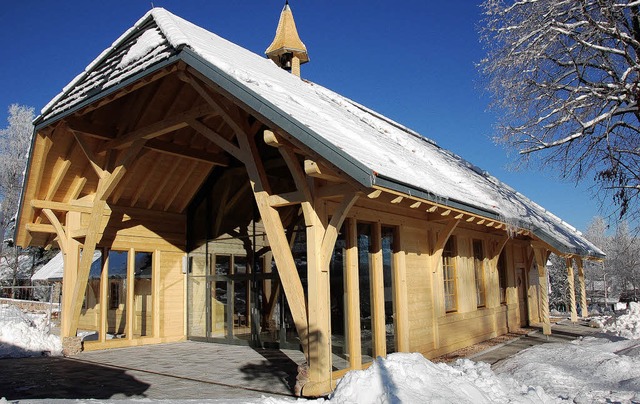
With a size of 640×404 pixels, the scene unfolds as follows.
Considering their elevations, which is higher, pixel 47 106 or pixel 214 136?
pixel 47 106

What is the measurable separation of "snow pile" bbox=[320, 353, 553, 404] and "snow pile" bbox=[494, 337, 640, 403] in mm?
691

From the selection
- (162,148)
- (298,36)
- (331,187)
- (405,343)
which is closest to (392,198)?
(331,187)

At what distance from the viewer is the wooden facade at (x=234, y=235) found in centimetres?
683

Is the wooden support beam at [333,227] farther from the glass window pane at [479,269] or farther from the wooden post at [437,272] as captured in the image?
the glass window pane at [479,269]

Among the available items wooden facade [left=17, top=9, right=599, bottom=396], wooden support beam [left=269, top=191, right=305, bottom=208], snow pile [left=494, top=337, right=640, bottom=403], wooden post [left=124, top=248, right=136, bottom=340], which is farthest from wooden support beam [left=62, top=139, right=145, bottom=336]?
snow pile [left=494, top=337, right=640, bottom=403]

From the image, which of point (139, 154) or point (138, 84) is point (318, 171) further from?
point (139, 154)

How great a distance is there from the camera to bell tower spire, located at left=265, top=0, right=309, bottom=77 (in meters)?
14.4

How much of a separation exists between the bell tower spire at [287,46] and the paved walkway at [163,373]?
7.86 metres

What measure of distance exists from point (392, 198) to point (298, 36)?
360 inches

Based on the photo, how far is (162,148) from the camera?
392 inches

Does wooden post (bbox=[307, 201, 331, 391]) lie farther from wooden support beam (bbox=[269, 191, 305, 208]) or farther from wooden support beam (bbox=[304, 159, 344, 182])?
wooden support beam (bbox=[304, 159, 344, 182])

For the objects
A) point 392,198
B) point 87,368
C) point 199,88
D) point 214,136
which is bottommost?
point 87,368

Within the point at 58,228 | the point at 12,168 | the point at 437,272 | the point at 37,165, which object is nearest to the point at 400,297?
the point at 437,272

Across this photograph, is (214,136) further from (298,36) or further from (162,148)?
(298,36)
